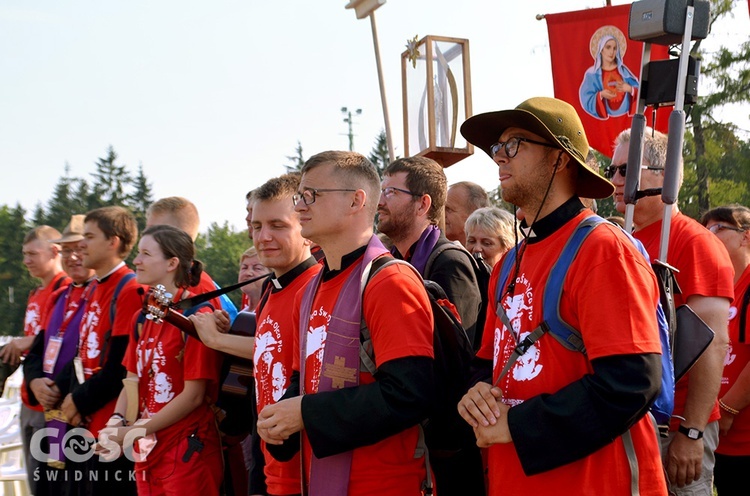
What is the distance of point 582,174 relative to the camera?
305cm

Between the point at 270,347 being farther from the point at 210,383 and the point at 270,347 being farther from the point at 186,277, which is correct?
the point at 186,277

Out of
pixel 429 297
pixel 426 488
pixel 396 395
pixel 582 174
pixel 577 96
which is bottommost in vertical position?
pixel 426 488

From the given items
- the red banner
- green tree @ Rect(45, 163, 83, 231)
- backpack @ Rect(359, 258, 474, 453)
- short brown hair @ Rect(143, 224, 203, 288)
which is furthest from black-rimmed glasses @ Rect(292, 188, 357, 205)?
green tree @ Rect(45, 163, 83, 231)

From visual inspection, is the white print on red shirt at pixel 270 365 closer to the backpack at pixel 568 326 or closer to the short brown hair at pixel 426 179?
the short brown hair at pixel 426 179

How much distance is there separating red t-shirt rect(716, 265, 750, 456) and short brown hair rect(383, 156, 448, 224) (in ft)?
6.14

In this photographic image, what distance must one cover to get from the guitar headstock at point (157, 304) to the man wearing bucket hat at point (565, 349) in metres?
2.42

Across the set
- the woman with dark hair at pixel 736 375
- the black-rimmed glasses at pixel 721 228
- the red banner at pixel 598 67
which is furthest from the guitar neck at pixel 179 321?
the red banner at pixel 598 67

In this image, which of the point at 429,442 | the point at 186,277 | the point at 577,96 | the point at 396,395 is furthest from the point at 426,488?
the point at 577,96

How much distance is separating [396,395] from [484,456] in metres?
0.72

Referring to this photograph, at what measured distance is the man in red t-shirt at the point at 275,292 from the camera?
392 cm

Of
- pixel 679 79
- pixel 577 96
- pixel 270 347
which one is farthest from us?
pixel 577 96

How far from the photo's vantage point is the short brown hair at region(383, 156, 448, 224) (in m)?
4.86

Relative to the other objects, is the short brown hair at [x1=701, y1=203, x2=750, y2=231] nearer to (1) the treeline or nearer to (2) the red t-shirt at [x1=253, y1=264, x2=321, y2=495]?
(2) the red t-shirt at [x1=253, y1=264, x2=321, y2=495]

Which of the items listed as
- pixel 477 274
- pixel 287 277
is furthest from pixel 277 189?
pixel 477 274
